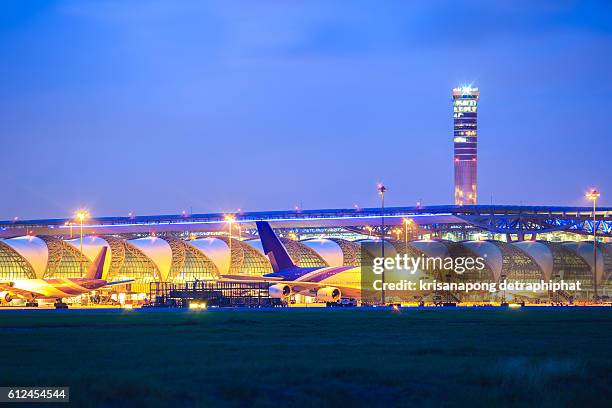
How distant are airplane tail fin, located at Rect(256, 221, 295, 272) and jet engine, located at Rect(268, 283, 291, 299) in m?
7.84

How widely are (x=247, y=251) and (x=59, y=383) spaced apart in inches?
5074

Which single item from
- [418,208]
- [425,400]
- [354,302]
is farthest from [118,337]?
[418,208]

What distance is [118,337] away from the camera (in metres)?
47.0

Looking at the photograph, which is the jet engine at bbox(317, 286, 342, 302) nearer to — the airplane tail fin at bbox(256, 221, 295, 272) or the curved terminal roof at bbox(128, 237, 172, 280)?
the airplane tail fin at bbox(256, 221, 295, 272)

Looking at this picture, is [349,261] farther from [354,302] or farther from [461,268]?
[354,302]

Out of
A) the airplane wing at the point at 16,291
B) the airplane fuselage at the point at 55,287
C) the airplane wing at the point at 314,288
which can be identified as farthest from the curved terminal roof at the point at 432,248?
the airplane wing at the point at 16,291

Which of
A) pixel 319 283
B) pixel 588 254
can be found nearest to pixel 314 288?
pixel 319 283

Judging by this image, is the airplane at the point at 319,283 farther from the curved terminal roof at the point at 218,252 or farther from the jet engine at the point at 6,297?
the curved terminal roof at the point at 218,252

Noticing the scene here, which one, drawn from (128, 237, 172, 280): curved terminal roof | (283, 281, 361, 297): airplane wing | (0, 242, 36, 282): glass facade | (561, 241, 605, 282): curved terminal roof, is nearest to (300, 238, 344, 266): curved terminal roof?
(128, 237, 172, 280): curved terminal roof

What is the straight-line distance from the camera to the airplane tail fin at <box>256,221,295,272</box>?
361ft

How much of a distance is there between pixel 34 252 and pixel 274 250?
50.2 m

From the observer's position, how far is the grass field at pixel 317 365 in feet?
87.7

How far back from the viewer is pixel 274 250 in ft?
364

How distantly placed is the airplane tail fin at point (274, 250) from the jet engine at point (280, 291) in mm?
7841
